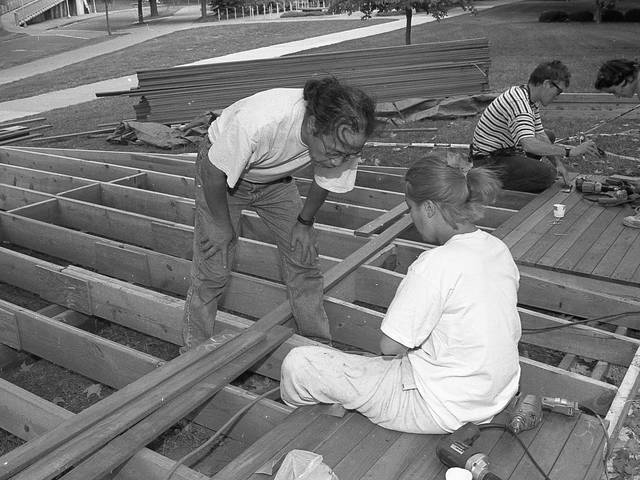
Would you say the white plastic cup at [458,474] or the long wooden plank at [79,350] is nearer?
the white plastic cup at [458,474]

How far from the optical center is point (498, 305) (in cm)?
250

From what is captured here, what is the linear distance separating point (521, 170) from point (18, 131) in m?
8.32

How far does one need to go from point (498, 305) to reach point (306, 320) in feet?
4.97

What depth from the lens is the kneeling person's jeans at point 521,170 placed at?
19.4 ft

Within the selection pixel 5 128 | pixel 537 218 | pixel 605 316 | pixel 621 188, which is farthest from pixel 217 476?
pixel 5 128

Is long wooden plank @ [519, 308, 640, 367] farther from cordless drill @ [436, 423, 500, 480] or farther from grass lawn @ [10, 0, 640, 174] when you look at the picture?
grass lawn @ [10, 0, 640, 174]

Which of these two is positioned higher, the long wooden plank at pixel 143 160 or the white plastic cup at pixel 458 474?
the long wooden plank at pixel 143 160

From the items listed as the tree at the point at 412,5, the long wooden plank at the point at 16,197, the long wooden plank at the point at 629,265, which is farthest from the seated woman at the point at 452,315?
the tree at the point at 412,5

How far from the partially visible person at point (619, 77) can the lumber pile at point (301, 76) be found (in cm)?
507

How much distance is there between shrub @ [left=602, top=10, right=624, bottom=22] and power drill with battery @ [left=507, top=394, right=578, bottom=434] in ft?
88.1

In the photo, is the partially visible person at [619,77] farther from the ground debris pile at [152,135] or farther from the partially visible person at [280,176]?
the ground debris pile at [152,135]

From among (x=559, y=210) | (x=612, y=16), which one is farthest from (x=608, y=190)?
(x=612, y=16)

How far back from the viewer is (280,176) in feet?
11.3

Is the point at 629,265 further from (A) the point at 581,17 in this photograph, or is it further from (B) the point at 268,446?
(A) the point at 581,17
